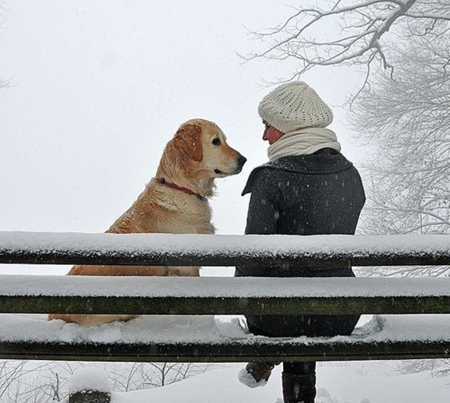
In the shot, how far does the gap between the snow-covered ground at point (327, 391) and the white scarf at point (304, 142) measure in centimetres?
138

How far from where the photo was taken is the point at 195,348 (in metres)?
2.19

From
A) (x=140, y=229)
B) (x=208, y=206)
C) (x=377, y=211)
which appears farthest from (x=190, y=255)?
(x=377, y=211)

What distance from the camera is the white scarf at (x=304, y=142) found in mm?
2795

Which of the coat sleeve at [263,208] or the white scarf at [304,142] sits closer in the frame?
the coat sleeve at [263,208]

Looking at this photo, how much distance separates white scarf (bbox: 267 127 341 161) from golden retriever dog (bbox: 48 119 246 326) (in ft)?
2.74

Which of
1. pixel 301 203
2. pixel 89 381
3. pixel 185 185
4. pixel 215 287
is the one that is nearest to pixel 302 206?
pixel 301 203

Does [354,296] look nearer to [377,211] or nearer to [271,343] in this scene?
[271,343]

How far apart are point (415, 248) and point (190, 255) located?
78 cm

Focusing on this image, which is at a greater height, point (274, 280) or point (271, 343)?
point (274, 280)

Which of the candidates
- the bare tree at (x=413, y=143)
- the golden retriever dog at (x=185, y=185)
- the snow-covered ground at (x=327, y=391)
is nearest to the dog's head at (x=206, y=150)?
the golden retriever dog at (x=185, y=185)

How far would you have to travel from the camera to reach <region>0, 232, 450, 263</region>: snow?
193 cm

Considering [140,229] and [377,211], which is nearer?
[140,229]

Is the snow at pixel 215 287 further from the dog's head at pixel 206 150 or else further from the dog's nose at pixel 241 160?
the dog's nose at pixel 241 160

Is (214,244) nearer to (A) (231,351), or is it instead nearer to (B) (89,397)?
(A) (231,351)
